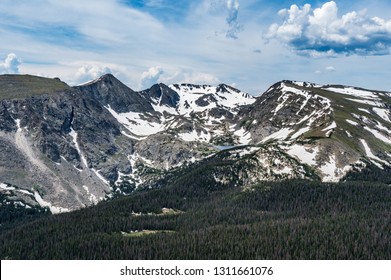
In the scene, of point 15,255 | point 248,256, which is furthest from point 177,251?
point 15,255

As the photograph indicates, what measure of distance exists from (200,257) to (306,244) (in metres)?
48.8

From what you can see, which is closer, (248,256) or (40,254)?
(248,256)

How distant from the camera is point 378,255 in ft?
607

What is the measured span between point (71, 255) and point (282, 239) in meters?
94.3

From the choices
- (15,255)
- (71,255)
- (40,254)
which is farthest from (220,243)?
(15,255)

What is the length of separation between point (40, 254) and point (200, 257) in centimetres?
7473

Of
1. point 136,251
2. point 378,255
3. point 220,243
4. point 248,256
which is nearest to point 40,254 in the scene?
point 136,251

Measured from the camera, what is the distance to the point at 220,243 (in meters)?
191

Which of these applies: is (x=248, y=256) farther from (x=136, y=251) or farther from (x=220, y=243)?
(x=136, y=251)

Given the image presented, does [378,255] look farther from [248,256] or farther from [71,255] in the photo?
[71,255]
